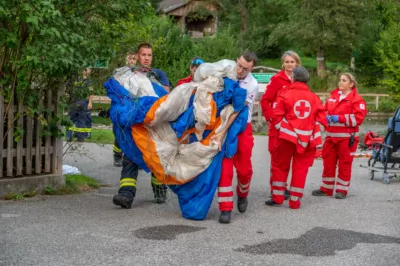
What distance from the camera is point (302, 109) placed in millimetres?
9859

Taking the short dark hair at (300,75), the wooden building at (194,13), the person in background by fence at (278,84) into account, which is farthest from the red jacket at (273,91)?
the wooden building at (194,13)

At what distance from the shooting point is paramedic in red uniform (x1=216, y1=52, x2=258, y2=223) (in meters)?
8.74

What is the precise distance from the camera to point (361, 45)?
56969mm

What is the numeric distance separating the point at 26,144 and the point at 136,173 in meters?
1.58

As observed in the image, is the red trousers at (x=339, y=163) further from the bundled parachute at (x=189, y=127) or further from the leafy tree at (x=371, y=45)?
the leafy tree at (x=371, y=45)

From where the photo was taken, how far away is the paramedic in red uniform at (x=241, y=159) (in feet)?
28.7

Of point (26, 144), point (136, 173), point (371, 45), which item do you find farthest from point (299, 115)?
point (371, 45)

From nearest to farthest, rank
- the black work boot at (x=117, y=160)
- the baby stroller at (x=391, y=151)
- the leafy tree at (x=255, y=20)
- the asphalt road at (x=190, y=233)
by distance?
the asphalt road at (x=190, y=233), the baby stroller at (x=391, y=151), the black work boot at (x=117, y=160), the leafy tree at (x=255, y=20)

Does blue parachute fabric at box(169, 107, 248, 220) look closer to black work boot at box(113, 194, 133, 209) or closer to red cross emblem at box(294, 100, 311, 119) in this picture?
black work boot at box(113, 194, 133, 209)

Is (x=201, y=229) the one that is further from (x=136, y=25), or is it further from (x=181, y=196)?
(x=136, y=25)

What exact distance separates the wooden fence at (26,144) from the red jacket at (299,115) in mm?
2877

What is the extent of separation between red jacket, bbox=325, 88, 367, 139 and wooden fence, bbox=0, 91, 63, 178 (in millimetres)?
3838

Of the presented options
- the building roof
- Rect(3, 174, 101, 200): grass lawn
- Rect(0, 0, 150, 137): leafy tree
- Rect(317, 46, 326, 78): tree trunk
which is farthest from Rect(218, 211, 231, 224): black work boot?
the building roof

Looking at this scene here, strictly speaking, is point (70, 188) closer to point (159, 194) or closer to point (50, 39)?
point (159, 194)
